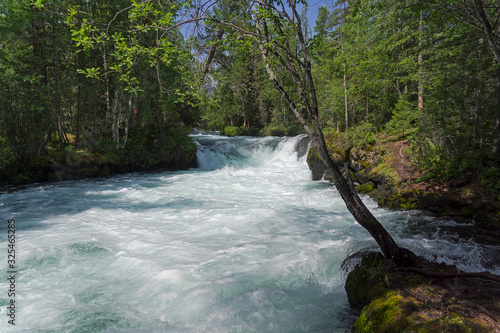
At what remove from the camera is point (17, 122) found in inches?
458

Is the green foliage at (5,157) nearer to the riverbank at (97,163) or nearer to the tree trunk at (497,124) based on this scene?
the riverbank at (97,163)

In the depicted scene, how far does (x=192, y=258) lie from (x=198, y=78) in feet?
11.3

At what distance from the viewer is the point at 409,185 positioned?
8047 millimetres

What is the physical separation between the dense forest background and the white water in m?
2.79

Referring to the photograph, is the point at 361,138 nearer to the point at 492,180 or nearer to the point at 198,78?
the point at 492,180

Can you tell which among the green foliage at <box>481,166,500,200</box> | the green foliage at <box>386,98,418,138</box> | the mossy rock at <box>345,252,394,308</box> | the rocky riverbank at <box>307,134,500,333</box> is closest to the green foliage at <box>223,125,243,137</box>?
the green foliage at <box>386,98,418,138</box>

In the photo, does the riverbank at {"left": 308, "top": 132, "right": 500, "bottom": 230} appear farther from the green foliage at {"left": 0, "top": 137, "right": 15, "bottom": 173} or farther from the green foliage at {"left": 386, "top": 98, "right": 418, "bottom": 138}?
the green foliage at {"left": 0, "top": 137, "right": 15, "bottom": 173}

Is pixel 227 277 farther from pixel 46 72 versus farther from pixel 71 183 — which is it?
pixel 46 72

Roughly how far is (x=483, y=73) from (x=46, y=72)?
18.7 metres

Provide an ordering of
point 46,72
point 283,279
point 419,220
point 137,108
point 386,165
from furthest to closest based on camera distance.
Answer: point 137,108 → point 46,72 → point 386,165 → point 419,220 → point 283,279

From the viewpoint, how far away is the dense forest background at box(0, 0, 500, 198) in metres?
3.21

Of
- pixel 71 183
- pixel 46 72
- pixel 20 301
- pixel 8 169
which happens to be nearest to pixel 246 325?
pixel 20 301

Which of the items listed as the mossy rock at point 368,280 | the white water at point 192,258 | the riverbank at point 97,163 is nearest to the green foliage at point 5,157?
the riverbank at point 97,163

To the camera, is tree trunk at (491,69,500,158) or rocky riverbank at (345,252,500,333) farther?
tree trunk at (491,69,500,158)
